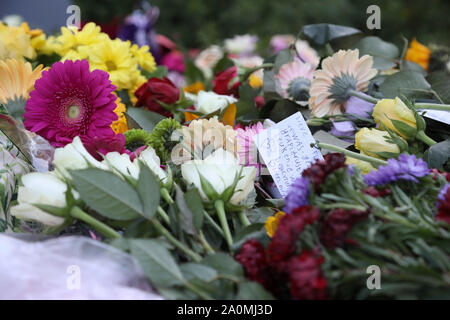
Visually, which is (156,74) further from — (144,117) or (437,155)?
(437,155)

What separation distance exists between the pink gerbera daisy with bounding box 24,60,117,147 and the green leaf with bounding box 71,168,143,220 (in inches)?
6.9

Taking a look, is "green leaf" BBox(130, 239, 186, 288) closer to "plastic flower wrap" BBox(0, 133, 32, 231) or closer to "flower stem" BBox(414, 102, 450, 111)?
"plastic flower wrap" BBox(0, 133, 32, 231)

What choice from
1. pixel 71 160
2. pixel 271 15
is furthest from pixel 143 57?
pixel 271 15

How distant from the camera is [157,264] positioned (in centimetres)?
46

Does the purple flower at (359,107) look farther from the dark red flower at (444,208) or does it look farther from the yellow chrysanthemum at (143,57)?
the yellow chrysanthemum at (143,57)

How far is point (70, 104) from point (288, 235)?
16.4 inches

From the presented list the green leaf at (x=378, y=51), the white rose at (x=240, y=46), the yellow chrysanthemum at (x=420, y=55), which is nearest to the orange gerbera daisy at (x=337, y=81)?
the green leaf at (x=378, y=51)

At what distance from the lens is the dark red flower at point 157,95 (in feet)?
2.99

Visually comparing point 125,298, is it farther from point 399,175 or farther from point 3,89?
point 3,89

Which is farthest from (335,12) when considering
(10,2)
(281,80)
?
(281,80)

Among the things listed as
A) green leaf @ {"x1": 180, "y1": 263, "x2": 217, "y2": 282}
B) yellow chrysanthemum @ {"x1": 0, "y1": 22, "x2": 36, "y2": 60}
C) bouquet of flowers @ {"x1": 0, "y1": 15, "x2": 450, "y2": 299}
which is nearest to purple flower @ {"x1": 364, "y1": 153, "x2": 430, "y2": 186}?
bouquet of flowers @ {"x1": 0, "y1": 15, "x2": 450, "y2": 299}

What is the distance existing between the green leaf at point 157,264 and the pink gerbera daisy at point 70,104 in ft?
0.85

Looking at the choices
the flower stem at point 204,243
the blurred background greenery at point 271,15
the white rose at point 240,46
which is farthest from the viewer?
the blurred background greenery at point 271,15

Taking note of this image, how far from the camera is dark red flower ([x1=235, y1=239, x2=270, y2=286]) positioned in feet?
1.54
